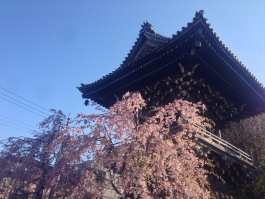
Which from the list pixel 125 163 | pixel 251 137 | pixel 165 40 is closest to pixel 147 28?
pixel 165 40

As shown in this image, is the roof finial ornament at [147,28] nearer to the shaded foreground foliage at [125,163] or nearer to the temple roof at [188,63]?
the temple roof at [188,63]

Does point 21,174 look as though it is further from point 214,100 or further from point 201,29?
point 214,100

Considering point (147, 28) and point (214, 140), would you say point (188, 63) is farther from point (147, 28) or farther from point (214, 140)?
point (147, 28)

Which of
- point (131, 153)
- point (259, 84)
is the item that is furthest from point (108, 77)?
point (259, 84)

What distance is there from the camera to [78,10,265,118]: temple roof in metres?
8.23

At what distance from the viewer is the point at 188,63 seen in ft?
29.9

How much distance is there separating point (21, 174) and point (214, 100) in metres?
9.30

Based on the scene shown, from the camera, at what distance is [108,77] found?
1096 cm

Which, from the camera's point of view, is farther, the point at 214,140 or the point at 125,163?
the point at 214,140

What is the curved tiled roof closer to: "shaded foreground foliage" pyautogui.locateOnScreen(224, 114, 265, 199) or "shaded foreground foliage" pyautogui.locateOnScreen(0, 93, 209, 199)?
"shaded foreground foliage" pyautogui.locateOnScreen(0, 93, 209, 199)

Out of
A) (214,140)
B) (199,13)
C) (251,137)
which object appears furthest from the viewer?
(251,137)

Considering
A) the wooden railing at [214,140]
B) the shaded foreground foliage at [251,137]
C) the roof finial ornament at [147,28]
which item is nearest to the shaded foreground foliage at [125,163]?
the wooden railing at [214,140]

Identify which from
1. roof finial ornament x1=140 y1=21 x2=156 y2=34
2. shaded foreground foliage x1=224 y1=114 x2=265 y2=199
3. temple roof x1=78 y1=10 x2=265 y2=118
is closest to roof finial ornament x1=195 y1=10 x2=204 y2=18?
temple roof x1=78 y1=10 x2=265 y2=118

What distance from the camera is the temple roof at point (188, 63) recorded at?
8227 millimetres
